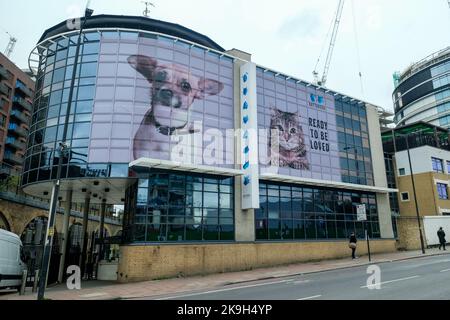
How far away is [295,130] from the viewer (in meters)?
30.7

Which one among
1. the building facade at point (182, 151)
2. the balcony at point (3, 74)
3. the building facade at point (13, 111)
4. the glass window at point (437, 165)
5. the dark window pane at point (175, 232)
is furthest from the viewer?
the building facade at point (13, 111)

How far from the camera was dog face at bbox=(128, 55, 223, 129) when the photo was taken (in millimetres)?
24328

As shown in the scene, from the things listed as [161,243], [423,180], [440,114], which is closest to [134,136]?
[161,243]

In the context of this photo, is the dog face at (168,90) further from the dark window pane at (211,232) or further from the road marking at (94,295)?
the road marking at (94,295)

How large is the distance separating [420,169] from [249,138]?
2916 cm

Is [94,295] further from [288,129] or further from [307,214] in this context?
[288,129]

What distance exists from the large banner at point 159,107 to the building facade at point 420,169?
27.0 meters

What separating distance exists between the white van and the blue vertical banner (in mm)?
14290

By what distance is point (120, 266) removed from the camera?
21.0 m

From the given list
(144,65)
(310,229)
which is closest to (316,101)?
(310,229)

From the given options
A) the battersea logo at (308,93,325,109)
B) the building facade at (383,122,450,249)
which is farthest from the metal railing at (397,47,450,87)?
the battersea logo at (308,93,325,109)

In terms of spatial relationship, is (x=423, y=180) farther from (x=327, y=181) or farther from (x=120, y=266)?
(x=120, y=266)

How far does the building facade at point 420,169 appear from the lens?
140 feet

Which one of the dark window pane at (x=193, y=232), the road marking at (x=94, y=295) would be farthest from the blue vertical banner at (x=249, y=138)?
the road marking at (x=94, y=295)
